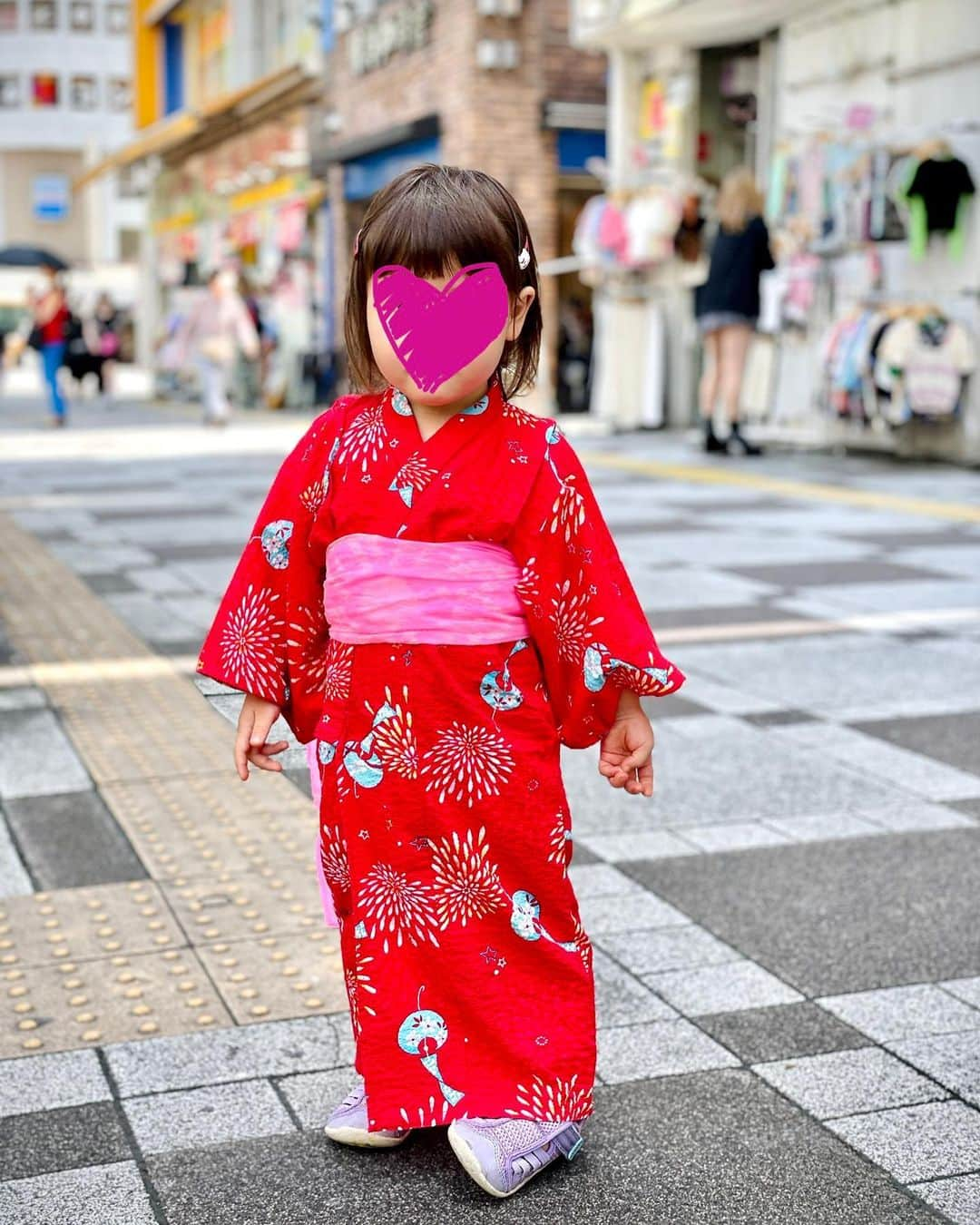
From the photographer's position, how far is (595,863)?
11.6 ft

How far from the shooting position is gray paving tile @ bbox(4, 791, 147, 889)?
3475 mm

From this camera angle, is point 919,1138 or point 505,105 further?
point 505,105

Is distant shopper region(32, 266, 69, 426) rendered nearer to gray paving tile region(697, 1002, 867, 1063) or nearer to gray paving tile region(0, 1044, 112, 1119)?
gray paving tile region(0, 1044, 112, 1119)

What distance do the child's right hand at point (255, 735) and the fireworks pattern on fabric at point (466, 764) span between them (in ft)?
0.83

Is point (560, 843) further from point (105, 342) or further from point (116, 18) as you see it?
point (116, 18)

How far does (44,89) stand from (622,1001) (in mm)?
70966

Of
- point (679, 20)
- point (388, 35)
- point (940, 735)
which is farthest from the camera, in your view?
point (388, 35)

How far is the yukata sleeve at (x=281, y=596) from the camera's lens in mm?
2314

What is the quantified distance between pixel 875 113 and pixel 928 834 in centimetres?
1045

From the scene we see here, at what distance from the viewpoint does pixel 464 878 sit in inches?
87.9

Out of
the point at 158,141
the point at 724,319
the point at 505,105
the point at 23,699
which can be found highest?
the point at 158,141

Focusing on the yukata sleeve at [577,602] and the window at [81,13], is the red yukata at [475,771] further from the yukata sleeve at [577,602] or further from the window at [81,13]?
the window at [81,13]

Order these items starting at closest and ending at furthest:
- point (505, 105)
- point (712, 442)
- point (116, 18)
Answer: point (712, 442) → point (505, 105) → point (116, 18)

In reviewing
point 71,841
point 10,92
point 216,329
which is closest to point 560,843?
point 71,841
